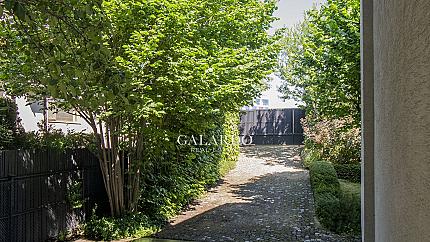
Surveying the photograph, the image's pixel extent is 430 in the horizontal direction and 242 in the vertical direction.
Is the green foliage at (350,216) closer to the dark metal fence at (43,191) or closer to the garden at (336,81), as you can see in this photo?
the garden at (336,81)

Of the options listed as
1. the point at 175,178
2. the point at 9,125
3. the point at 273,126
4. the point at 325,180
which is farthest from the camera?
the point at 273,126

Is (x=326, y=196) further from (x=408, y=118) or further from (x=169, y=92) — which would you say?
(x=408, y=118)

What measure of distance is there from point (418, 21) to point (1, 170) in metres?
5.87

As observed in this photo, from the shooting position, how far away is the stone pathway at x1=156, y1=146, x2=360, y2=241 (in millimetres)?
6883

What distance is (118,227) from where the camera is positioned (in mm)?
6836

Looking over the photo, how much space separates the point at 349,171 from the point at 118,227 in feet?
23.9

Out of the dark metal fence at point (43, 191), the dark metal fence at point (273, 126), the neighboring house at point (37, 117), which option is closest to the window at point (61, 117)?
the neighboring house at point (37, 117)

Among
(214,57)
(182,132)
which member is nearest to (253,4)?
(214,57)

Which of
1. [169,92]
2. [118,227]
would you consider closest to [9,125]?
[118,227]

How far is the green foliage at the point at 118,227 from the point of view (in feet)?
22.1

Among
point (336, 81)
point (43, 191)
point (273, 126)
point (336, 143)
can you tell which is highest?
point (336, 81)

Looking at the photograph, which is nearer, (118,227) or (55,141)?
(118,227)

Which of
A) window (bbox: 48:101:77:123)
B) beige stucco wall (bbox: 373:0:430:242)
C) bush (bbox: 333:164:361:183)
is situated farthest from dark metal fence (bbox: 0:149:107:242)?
bush (bbox: 333:164:361:183)

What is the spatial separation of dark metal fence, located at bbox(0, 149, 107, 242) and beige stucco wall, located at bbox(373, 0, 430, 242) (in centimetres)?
549
